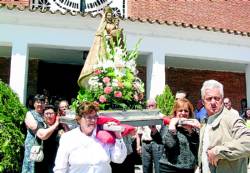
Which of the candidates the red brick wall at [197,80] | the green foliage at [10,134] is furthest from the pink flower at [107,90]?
the red brick wall at [197,80]

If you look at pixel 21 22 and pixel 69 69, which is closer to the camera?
pixel 21 22

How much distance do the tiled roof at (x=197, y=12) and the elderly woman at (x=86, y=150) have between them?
27.9 feet

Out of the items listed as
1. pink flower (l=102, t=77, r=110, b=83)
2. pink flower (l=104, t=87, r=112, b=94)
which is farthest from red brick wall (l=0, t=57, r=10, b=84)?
pink flower (l=104, t=87, r=112, b=94)

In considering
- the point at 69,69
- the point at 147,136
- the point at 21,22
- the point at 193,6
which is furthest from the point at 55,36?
the point at 193,6

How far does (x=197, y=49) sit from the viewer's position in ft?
32.6

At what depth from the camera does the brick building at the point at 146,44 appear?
8.73 metres

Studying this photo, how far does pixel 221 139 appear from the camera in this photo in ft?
10.4

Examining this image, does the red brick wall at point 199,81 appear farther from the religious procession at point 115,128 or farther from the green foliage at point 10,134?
the green foliage at point 10,134

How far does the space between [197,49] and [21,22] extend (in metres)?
4.34

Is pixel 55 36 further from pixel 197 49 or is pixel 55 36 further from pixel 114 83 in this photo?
pixel 114 83

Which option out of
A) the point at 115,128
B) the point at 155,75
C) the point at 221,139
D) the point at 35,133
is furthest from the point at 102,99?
the point at 155,75

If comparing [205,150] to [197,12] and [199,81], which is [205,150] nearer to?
[199,81]

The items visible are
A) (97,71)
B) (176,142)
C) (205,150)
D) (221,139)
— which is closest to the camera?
(221,139)

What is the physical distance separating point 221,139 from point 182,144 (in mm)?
1196
